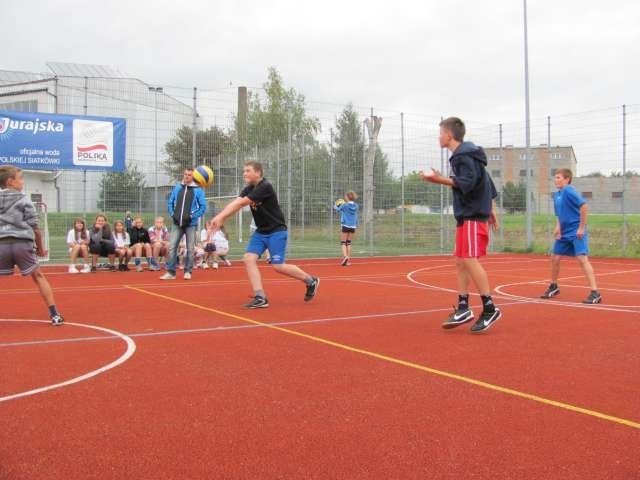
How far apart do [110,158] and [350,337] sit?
10659 millimetres

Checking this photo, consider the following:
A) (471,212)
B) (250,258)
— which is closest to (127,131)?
(250,258)

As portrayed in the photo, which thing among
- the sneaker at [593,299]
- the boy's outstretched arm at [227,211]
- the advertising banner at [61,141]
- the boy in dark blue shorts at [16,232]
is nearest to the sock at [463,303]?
the sneaker at [593,299]

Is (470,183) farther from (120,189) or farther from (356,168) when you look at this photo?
(356,168)

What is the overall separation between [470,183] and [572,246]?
11.3 ft

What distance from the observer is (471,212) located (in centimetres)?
614

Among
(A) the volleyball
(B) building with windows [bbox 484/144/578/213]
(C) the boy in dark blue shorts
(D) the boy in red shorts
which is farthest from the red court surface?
(B) building with windows [bbox 484/144/578/213]

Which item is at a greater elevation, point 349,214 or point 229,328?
point 349,214

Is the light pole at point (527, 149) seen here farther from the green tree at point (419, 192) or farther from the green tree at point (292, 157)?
the green tree at point (292, 157)

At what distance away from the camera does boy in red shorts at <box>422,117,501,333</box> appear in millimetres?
6035

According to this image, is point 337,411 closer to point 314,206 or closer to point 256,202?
point 256,202

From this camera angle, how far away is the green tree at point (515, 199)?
69.7 ft

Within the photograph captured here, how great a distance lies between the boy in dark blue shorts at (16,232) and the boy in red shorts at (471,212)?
411 centimetres

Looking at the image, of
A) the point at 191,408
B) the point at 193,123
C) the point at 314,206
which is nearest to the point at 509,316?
the point at 191,408

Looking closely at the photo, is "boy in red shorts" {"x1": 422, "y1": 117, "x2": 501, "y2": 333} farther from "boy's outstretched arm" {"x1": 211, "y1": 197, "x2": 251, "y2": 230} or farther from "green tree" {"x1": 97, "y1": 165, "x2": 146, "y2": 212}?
"green tree" {"x1": 97, "y1": 165, "x2": 146, "y2": 212}
